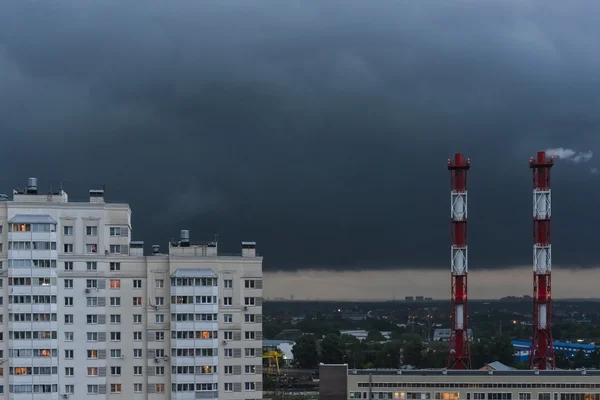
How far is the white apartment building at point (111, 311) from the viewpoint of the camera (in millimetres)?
37125

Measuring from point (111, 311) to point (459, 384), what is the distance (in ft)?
79.9

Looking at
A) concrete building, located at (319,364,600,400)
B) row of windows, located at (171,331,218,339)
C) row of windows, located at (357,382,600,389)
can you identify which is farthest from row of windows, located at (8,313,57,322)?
row of windows, located at (357,382,600,389)

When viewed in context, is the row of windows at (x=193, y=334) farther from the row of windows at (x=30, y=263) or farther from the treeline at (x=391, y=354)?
the treeline at (x=391, y=354)

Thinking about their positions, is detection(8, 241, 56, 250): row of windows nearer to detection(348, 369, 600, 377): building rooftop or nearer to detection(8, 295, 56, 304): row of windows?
detection(8, 295, 56, 304): row of windows

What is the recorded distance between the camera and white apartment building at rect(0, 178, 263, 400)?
37.1 meters

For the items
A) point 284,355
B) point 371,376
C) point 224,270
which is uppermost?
point 224,270

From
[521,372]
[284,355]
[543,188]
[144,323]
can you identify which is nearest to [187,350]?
[144,323]

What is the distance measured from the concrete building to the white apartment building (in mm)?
15968

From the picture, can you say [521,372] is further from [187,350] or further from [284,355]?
[284,355]

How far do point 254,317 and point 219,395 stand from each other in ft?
12.3

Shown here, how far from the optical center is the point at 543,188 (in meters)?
63.2

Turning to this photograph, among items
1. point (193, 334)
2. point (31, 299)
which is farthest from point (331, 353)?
point (31, 299)

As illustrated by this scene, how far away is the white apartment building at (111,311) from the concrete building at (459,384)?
16.0 meters

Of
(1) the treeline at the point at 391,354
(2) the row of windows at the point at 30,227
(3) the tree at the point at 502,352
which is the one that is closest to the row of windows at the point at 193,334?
(2) the row of windows at the point at 30,227
